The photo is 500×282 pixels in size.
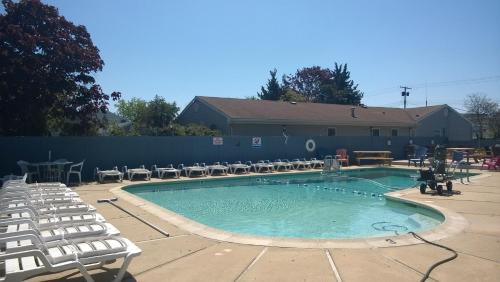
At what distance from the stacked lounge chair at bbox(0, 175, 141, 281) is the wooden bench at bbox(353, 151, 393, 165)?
61.3ft

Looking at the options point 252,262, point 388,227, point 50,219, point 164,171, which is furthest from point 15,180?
point 388,227

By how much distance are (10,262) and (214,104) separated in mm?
21436

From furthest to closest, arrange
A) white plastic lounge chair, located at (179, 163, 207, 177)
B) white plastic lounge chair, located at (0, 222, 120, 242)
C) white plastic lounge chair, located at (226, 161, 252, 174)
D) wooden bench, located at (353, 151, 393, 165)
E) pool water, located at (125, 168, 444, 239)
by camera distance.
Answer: wooden bench, located at (353, 151, 393, 165)
white plastic lounge chair, located at (226, 161, 252, 174)
white plastic lounge chair, located at (179, 163, 207, 177)
pool water, located at (125, 168, 444, 239)
white plastic lounge chair, located at (0, 222, 120, 242)

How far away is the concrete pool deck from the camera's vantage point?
4.39m

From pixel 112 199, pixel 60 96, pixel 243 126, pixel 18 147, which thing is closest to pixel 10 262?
pixel 112 199

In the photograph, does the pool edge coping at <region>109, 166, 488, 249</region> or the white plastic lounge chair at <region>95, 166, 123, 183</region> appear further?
the white plastic lounge chair at <region>95, 166, 123, 183</region>

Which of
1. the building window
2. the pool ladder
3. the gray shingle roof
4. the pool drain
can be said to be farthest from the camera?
the building window

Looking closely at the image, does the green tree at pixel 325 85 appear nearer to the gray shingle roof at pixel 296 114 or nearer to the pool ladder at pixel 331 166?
the gray shingle roof at pixel 296 114

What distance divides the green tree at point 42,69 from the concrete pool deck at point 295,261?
919cm

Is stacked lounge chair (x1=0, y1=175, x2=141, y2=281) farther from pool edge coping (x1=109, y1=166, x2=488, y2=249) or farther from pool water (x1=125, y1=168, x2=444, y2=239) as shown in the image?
pool water (x1=125, y1=168, x2=444, y2=239)

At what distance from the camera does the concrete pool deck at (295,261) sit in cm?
439

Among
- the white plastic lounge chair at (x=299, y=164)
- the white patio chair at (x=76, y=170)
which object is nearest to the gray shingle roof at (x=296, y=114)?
the white plastic lounge chair at (x=299, y=164)

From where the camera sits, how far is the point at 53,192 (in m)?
7.09

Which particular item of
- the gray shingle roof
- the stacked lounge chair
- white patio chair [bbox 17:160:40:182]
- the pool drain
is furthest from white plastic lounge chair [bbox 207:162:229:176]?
the stacked lounge chair
